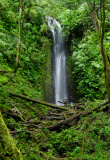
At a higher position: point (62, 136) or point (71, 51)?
point (71, 51)

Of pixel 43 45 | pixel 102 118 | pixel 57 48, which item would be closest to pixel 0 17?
pixel 43 45

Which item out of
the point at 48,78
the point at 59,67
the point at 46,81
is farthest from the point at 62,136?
the point at 59,67

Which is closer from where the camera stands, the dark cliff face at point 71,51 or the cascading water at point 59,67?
the cascading water at point 59,67

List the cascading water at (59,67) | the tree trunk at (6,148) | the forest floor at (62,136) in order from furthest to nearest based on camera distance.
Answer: the cascading water at (59,67) → the forest floor at (62,136) → the tree trunk at (6,148)

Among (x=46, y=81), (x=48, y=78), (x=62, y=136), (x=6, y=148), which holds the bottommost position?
(x=62, y=136)

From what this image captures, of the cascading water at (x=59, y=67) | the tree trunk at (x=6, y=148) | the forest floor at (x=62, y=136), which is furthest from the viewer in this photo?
the cascading water at (x=59, y=67)

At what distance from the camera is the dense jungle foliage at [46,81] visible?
181 inches

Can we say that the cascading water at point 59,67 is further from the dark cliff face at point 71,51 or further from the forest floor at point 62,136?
the forest floor at point 62,136

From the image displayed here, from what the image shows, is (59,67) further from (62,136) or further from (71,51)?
(62,136)

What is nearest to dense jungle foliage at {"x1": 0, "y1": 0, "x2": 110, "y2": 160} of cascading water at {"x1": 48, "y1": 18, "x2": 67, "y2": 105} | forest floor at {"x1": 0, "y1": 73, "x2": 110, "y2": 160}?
forest floor at {"x1": 0, "y1": 73, "x2": 110, "y2": 160}

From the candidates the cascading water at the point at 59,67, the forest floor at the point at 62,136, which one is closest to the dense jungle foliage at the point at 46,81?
the forest floor at the point at 62,136

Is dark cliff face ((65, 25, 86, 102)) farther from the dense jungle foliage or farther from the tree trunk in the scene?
the tree trunk

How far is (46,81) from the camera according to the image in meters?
14.5

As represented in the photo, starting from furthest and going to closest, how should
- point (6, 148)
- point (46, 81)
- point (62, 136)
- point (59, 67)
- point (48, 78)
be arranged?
point (59, 67) < point (48, 78) < point (46, 81) < point (62, 136) < point (6, 148)
